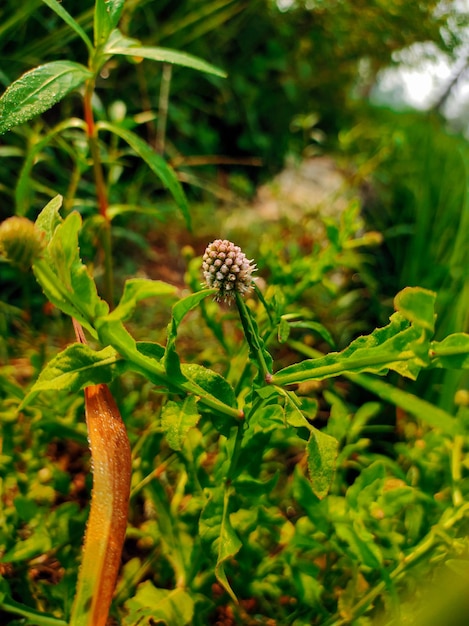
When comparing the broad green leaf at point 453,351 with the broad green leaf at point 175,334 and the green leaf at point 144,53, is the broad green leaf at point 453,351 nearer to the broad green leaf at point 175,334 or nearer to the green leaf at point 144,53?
the broad green leaf at point 175,334

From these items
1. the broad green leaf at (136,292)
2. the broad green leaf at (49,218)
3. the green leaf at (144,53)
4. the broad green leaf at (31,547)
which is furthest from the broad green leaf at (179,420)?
the green leaf at (144,53)

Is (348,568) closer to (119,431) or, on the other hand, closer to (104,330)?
(119,431)

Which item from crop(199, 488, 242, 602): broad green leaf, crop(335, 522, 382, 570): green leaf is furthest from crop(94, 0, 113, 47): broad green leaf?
crop(335, 522, 382, 570): green leaf

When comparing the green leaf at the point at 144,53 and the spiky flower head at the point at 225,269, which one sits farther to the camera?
the green leaf at the point at 144,53

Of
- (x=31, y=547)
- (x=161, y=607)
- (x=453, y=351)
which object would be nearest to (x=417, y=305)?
(x=453, y=351)

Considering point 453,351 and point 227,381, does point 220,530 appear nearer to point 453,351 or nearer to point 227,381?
point 227,381

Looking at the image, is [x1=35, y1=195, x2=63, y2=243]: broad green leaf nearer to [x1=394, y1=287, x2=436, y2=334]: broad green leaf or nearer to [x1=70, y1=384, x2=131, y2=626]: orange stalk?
[x1=70, y1=384, x2=131, y2=626]: orange stalk

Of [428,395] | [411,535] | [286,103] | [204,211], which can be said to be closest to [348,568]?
[411,535]
